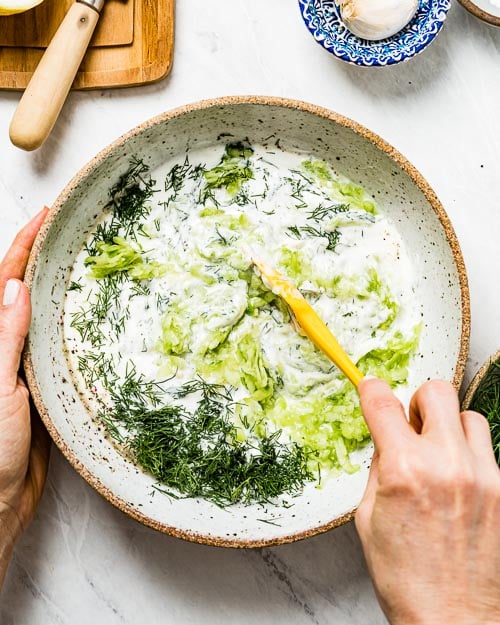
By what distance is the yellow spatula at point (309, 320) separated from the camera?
1.56 metres

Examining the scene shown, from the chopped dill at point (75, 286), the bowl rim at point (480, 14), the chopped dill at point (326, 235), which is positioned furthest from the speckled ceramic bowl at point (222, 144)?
the bowl rim at point (480, 14)

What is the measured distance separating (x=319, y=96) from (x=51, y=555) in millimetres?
1307

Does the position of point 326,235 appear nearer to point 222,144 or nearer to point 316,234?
point 316,234

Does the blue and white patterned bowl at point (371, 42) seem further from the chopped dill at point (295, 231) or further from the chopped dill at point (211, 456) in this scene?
the chopped dill at point (211, 456)

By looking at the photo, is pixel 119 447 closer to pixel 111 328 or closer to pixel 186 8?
pixel 111 328

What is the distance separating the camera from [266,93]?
1.82 metres

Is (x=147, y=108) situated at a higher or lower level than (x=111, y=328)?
higher

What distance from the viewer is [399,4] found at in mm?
1688

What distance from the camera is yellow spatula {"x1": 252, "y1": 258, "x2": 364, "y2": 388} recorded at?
5.12ft

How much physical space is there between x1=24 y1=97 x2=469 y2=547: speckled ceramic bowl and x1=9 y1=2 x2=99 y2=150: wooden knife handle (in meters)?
0.20

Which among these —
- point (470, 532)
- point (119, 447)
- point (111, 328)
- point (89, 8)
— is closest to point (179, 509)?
point (119, 447)

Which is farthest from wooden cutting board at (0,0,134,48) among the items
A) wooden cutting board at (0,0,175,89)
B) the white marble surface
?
the white marble surface

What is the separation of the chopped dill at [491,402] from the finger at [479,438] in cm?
33

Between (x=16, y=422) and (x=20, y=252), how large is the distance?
0.39 metres
